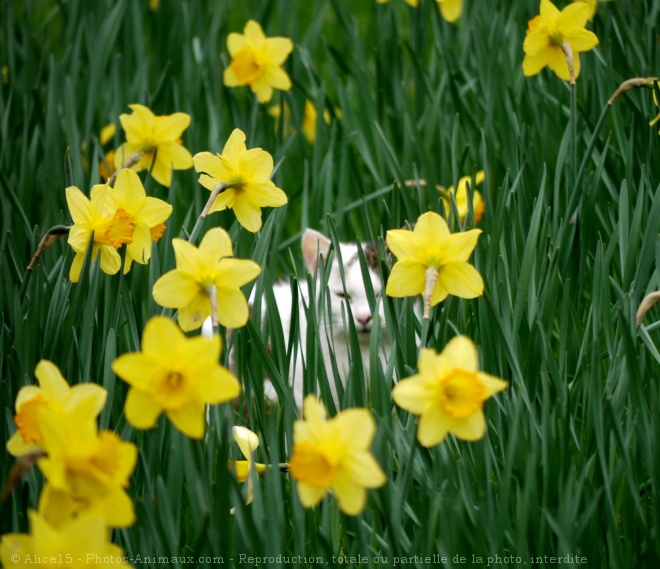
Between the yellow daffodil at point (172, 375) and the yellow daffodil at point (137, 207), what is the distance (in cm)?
43

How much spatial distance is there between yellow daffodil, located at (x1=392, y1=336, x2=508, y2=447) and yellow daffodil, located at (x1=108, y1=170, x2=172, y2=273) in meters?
0.55

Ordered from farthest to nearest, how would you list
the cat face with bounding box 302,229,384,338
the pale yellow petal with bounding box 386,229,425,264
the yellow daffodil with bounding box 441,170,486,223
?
the cat face with bounding box 302,229,384,338
the yellow daffodil with bounding box 441,170,486,223
the pale yellow petal with bounding box 386,229,425,264

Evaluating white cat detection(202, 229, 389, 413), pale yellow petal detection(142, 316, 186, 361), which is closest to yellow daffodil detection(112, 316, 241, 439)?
pale yellow petal detection(142, 316, 186, 361)

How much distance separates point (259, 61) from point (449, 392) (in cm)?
154

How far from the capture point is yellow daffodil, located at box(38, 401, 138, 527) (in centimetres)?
92

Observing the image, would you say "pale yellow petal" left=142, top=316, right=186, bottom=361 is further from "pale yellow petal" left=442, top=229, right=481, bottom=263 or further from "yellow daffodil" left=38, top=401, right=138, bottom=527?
"pale yellow petal" left=442, top=229, right=481, bottom=263

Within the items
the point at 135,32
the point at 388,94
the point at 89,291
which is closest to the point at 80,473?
the point at 89,291

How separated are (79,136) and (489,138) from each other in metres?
1.21

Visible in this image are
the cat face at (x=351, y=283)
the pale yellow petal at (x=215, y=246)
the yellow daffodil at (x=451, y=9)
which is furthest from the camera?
the yellow daffodil at (x=451, y=9)

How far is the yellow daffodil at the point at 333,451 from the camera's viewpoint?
940 millimetres

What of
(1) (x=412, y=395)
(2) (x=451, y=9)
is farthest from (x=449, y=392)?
(2) (x=451, y=9)

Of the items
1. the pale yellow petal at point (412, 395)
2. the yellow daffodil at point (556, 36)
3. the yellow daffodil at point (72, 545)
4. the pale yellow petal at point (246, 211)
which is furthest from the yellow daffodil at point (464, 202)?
the yellow daffodil at point (72, 545)

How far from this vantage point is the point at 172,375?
1.00 metres

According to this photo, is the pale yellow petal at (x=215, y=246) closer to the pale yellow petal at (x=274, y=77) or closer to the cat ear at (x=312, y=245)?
the cat ear at (x=312, y=245)
